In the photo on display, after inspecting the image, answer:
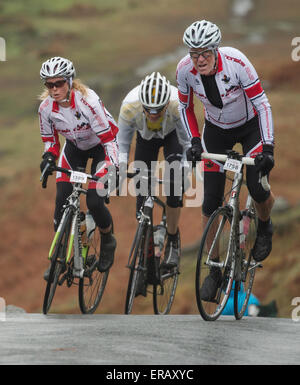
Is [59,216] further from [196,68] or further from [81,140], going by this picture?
[196,68]

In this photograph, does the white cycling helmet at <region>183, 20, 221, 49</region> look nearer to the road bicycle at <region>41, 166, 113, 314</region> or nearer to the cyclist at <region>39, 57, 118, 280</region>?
the cyclist at <region>39, 57, 118, 280</region>

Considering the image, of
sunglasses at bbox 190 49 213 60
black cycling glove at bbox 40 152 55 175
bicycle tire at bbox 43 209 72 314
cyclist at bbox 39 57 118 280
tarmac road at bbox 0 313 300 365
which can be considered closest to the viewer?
tarmac road at bbox 0 313 300 365

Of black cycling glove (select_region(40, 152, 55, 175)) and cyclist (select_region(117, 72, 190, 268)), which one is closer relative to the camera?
black cycling glove (select_region(40, 152, 55, 175))

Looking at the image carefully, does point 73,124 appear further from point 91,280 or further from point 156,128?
point 91,280

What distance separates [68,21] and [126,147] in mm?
49294

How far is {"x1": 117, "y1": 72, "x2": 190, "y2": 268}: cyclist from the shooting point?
8039 mm

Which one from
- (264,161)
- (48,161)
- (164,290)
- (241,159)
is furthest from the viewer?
(164,290)

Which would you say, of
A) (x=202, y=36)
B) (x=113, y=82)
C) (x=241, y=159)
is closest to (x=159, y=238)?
(x=241, y=159)

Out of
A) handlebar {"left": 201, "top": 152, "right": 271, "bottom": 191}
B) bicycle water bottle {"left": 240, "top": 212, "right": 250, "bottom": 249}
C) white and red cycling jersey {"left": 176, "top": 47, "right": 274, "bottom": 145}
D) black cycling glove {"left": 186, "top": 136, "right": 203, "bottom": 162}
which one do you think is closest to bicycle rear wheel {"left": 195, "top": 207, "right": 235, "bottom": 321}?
bicycle water bottle {"left": 240, "top": 212, "right": 250, "bottom": 249}

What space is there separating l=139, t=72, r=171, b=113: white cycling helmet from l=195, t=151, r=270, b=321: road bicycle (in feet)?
4.12

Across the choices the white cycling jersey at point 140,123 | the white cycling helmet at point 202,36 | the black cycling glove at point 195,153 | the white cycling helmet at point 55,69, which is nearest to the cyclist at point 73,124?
the white cycling helmet at point 55,69

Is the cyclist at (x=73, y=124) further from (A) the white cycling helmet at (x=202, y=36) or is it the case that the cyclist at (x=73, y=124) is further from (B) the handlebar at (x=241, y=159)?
(A) the white cycling helmet at (x=202, y=36)

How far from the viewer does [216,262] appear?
6836 millimetres

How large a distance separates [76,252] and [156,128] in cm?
165
